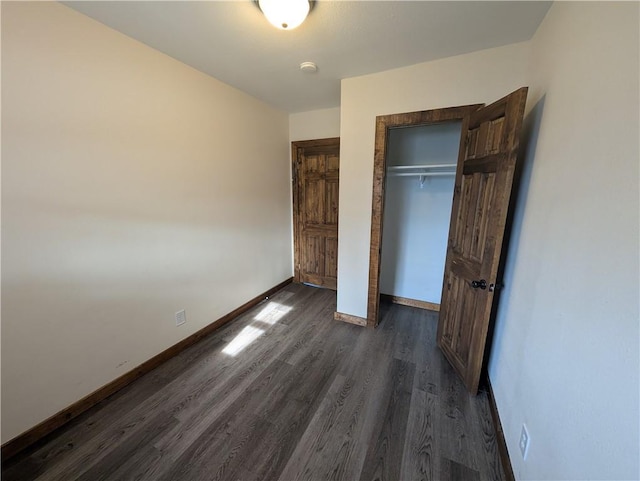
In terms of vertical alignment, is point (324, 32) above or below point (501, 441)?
above

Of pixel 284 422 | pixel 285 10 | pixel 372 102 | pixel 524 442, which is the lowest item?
pixel 284 422

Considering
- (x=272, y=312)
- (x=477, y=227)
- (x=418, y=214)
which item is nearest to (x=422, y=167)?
(x=418, y=214)

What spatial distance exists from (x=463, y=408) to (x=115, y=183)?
9.30 ft

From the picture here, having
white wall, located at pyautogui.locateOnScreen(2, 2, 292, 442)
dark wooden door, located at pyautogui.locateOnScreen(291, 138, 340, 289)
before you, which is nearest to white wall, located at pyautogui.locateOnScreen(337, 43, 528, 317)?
dark wooden door, located at pyautogui.locateOnScreen(291, 138, 340, 289)

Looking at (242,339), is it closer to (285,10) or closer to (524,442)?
(524,442)

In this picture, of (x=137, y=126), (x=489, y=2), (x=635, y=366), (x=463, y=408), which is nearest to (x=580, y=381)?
(x=635, y=366)

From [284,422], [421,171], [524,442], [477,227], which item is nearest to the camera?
[524,442]

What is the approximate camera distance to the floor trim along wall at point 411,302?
3.05 metres

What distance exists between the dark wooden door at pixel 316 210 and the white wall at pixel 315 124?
0.09 metres

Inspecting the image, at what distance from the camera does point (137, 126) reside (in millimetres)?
1790

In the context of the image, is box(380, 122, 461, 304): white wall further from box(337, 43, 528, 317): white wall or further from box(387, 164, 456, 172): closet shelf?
box(337, 43, 528, 317): white wall

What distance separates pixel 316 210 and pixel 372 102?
1.66 meters

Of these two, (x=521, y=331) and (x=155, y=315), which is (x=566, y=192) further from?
(x=155, y=315)

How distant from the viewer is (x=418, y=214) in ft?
9.61
